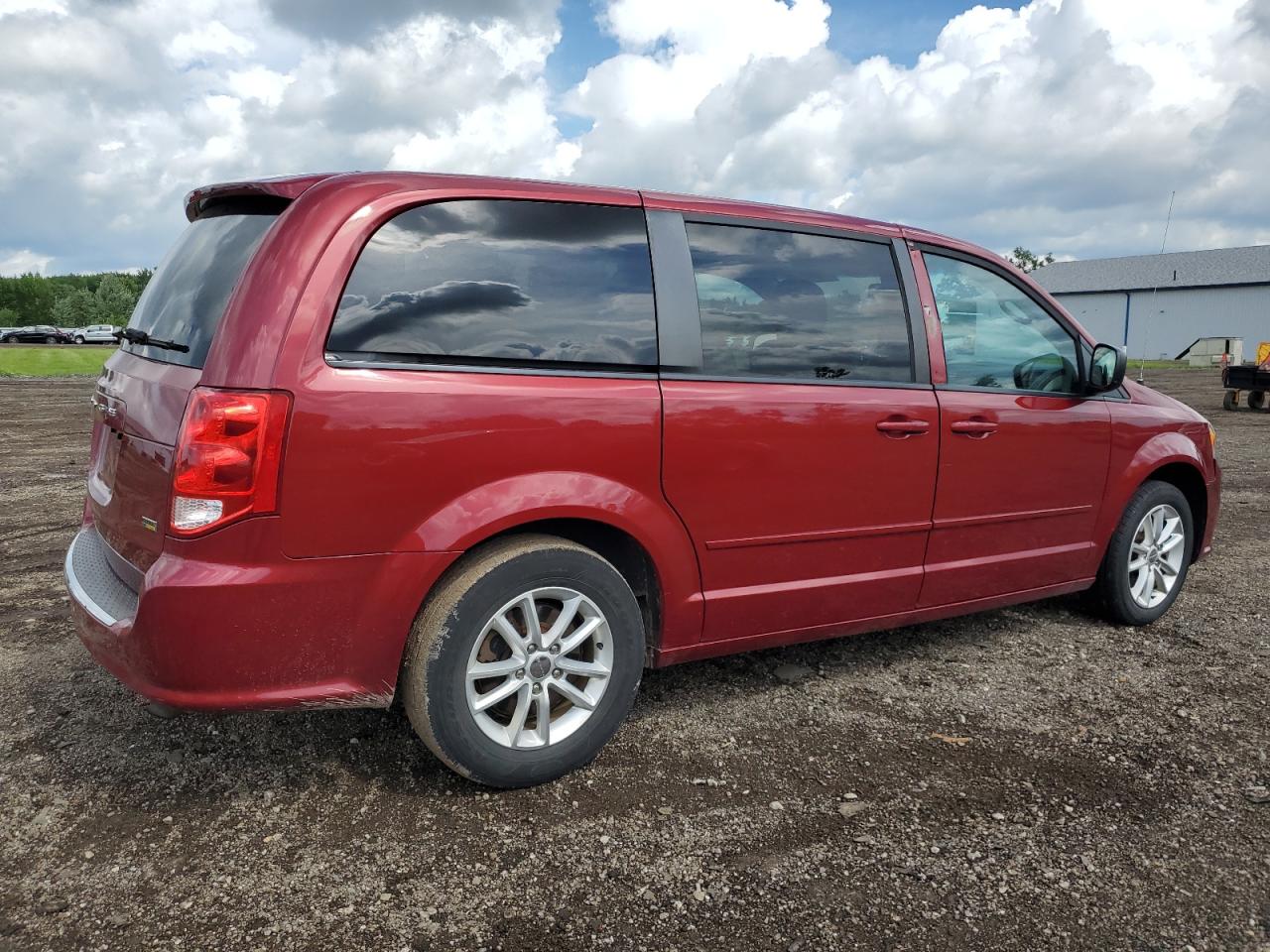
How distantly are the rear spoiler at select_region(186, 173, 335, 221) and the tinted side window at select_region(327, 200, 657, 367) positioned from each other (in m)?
0.30

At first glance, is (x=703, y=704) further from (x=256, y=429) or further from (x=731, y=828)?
(x=256, y=429)

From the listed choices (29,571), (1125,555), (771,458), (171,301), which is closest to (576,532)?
(771,458)

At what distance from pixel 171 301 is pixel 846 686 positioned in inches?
112

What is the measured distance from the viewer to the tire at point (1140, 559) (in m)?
4.52

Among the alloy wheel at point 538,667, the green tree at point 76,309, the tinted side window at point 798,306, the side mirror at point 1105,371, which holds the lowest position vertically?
the alloy wheel at point 538,667

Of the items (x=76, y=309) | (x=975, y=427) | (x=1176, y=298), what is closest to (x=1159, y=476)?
(x=975, y=427)

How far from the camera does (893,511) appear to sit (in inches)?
142

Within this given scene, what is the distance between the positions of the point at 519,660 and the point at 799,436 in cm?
124

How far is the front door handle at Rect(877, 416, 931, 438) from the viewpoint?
3520mm

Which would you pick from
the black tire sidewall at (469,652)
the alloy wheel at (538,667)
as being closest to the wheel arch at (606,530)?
the black tire sidewall at (469,652)

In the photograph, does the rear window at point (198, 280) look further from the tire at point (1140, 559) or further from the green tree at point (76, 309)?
the green tree at point (76, 309)

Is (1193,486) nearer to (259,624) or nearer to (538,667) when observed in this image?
(538,667)

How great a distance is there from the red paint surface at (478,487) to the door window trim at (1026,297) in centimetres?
4

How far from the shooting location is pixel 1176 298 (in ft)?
244
